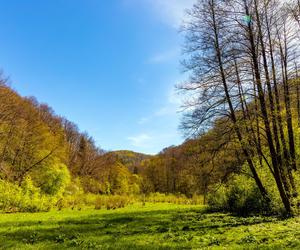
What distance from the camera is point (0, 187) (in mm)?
28344

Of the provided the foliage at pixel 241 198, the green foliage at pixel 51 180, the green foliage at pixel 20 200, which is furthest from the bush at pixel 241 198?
the green foliage at pixel 51 180

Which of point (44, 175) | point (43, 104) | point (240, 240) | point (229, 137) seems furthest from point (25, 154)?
point (240, 240)

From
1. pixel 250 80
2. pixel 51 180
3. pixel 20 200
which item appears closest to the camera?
pixel 250 80

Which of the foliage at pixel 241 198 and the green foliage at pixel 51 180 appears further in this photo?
the green foliage at pixel 51 180

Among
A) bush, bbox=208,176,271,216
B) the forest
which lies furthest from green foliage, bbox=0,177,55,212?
bush, bbox=208,176,271,216

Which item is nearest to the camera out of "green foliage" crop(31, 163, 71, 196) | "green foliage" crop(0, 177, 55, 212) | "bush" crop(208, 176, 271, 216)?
"bush" crop(208, 176, 271, 216)

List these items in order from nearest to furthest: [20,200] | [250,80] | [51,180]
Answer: [250,80] → [20,200] → [51,180]

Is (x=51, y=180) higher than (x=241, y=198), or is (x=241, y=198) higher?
(x=51, y=180)

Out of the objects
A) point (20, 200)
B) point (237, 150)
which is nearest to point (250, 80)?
point (237, 150)

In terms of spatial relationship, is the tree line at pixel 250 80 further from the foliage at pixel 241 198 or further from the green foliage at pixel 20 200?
the green foliage at pixel 20 200

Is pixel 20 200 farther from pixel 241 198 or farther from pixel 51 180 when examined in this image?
pixel 241 198

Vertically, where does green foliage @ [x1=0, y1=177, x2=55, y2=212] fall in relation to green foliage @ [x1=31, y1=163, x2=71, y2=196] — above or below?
below

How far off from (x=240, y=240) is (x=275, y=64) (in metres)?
11.3

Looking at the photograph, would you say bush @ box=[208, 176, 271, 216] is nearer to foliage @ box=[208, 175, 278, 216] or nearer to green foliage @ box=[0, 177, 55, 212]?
foliage @ box=[208, 175, 278, 216]
